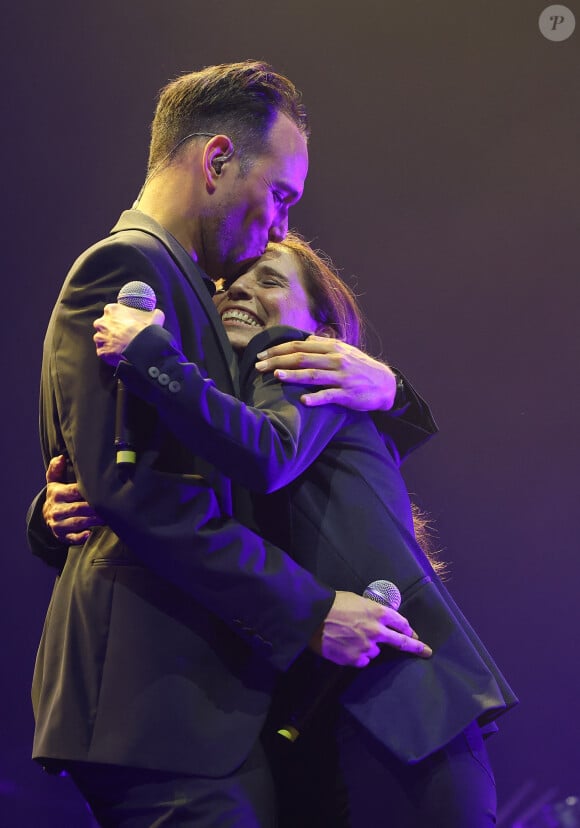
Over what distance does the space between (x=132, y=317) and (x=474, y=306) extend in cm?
218

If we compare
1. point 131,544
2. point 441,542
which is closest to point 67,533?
point 131,544

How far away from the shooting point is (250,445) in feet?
4.82

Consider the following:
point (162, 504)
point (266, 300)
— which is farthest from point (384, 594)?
point (266, 300)

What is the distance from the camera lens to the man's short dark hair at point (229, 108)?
1917mm

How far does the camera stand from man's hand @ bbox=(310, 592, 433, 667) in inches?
60.7

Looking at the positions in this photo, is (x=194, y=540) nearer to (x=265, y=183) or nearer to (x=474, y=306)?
(x=265, y=183)

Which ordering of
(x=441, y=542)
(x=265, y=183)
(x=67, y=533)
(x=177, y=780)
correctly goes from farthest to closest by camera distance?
1. (x=441, y=542)
2. (x=265, y=183)
3. (x=67, y=533)
4. (x=177, y=780)

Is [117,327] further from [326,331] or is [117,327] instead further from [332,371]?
[326,331]

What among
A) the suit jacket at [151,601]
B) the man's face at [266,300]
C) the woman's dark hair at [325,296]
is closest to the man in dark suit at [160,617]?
the suit jacket at [151,601]

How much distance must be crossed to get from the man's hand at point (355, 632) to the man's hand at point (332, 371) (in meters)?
0.38

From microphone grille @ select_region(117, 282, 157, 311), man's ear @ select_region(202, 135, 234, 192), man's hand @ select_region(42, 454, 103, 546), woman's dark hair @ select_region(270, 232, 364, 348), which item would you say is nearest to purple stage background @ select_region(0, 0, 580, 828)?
woman's dark hair @ select_region(270, 232, 364, 348)

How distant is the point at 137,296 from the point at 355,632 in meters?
0.65

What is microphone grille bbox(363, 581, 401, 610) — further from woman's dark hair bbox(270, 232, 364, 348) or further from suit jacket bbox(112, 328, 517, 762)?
woman's dark hair bbox(270, 232, 364, 348)

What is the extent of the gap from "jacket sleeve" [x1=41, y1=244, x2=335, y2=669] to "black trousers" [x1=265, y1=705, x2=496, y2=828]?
266 mm
